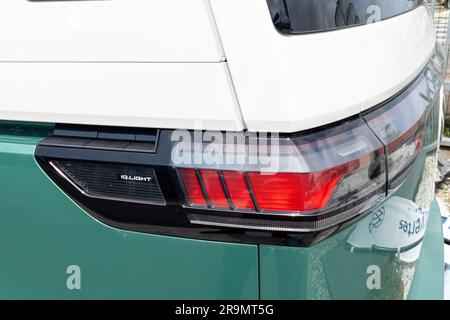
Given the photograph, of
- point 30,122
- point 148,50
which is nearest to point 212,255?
point 148,50

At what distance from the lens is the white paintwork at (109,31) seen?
962 mm

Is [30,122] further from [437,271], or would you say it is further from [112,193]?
[437,271]

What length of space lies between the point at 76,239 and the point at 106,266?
0.11 m

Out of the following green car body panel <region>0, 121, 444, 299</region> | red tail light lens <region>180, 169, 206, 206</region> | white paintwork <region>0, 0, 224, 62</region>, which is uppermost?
white paintwork <region>0, 0, 224, 62</region>

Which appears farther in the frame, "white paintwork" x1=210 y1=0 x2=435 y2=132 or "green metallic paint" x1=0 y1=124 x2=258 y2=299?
"green metallic paint" x1=0 y1=124 x2=258 y2=299

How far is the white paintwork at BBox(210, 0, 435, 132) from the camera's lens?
3.08 ft

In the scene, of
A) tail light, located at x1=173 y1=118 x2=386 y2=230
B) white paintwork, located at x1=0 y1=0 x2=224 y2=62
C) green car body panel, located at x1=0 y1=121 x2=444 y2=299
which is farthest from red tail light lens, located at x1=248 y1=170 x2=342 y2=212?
white paintwork, located at x1=0 y1=0 x2=224 y2=62

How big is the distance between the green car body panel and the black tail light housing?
0.04 meters

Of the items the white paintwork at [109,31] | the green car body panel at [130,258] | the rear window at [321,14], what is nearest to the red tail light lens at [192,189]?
the green car body panel at [130,258]

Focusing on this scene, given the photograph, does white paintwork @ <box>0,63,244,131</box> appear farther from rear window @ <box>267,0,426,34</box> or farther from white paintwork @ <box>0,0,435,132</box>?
rear window @ <box>267,0,426,34</box>

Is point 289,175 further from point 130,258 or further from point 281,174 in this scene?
point 130,258

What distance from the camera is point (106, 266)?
1.14m

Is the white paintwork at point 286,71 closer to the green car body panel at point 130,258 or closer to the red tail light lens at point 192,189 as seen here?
the red tail light lens at point 192,189
